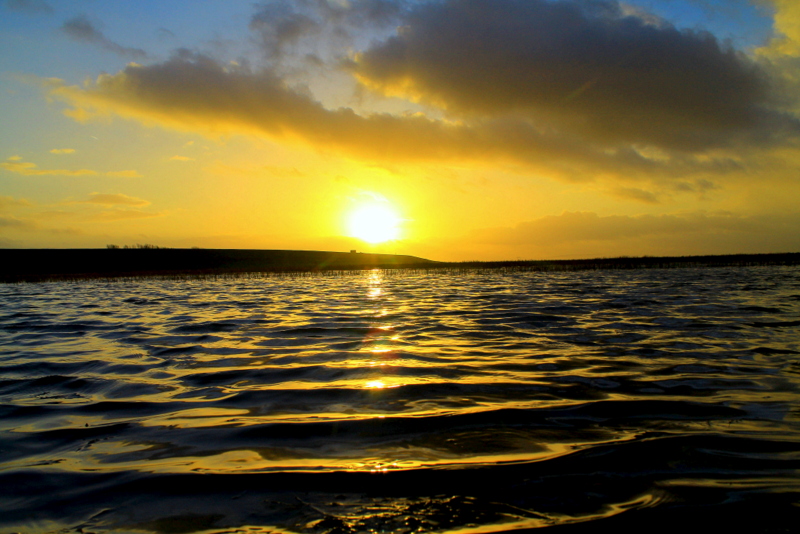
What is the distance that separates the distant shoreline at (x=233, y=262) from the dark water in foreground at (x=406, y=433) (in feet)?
168

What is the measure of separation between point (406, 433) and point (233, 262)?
101m

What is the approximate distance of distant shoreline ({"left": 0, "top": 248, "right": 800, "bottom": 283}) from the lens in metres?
62.8

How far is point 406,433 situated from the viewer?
5227 mm

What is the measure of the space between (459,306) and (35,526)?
1644 centimetres

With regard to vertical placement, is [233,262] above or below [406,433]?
above

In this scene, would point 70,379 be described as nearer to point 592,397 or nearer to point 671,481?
point 592,397

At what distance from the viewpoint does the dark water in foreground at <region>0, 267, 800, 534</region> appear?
3.57m

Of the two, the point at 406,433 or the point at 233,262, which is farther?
the point at 233,262

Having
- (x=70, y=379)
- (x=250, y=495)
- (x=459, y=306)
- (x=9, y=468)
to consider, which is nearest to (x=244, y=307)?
(x=459, y=306)

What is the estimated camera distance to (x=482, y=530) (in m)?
3.27

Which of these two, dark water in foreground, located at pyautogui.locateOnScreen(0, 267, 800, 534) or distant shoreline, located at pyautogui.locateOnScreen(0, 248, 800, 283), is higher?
distant shoreline, located at pyautogui.locateOnScreen(0, 248, 800, 283)

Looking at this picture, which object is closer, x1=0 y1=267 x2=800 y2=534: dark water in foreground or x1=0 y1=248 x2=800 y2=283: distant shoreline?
x1=0 y1=267 x2=800 y2=534: dark water in foreground

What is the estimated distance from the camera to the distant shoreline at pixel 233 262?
206 feet

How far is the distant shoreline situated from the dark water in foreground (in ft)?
168
